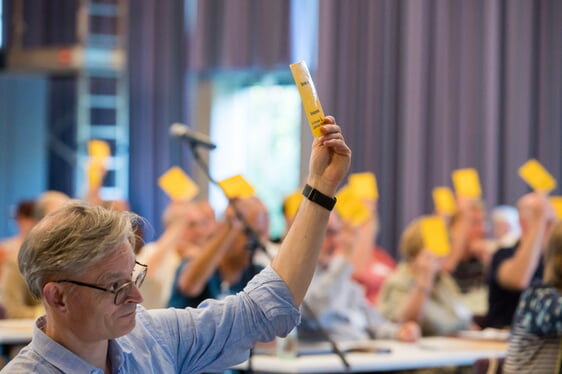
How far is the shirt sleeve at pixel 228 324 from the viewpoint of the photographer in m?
1.85

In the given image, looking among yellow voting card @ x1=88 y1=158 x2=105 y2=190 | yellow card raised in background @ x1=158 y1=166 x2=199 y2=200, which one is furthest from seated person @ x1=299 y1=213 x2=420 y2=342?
yellow voting card @ x1=88 y1=158 x2=105 y2=190

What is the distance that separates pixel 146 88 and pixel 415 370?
6.18m

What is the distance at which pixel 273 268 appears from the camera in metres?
1.88

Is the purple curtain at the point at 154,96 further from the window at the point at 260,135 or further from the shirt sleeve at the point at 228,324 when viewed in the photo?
the shirt sleeve at the point at 228,324

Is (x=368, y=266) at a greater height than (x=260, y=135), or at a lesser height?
lesser

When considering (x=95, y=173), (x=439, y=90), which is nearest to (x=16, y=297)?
(x=95, y=173)

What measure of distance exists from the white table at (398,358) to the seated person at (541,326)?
61cm

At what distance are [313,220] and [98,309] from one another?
0.47 m

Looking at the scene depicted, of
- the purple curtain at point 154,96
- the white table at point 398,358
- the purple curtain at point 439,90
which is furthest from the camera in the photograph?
the purple curtain at point 154,96

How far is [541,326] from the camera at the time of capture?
3391 mm

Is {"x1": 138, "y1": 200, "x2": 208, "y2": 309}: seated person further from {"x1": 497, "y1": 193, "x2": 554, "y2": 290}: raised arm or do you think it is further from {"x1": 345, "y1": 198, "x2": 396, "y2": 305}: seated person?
{"x1": 497, "y1": 193, "x2": 554, "y2": 290}: raised arm

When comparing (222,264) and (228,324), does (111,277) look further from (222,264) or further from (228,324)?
(222,264)

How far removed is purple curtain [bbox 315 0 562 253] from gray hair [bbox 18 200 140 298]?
18.6 feet

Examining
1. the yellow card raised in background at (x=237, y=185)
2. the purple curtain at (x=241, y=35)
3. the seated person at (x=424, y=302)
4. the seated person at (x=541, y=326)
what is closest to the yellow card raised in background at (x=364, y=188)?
the seated person at (x=424, y=302)
